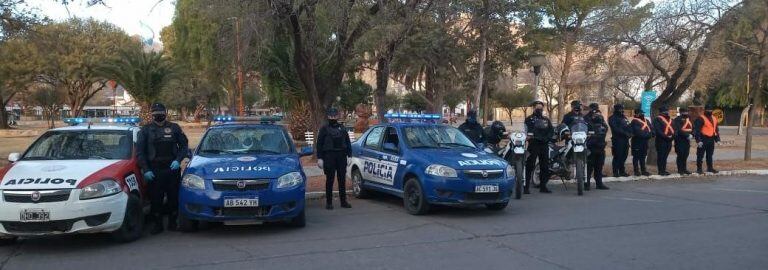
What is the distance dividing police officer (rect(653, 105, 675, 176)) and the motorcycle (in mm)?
2962

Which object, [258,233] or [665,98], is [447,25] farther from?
[258,233]

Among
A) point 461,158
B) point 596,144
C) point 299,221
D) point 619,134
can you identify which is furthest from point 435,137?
point 619,134

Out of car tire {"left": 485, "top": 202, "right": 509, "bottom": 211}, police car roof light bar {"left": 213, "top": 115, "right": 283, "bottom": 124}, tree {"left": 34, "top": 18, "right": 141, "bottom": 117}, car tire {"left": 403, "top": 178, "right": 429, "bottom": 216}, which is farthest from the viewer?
tree {"left": 34, "top": 18, "right": 141, "bottom": 117}

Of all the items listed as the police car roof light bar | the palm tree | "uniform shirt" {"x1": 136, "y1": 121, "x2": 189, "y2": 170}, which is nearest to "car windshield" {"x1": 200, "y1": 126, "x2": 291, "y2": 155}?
"uniform shirt" {"x1": 136, "y1": 121, "x2": 189, "y2": 170}

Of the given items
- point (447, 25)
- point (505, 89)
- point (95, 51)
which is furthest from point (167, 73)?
point (505, 89)

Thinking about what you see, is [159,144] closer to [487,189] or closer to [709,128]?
[487,189]

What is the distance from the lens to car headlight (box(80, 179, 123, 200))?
6902mm

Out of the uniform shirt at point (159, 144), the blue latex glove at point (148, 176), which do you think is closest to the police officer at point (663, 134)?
the uniform shirt at point (159, 144)

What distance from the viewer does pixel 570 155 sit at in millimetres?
12375

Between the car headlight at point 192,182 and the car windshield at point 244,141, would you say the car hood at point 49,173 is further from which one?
the car windshield at point 244,141

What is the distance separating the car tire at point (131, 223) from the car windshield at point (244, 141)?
4.26ft

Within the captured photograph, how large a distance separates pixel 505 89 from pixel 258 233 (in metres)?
52.1

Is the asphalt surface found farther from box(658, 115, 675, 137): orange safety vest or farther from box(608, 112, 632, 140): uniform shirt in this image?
box(658, 115, 675, 137): orange safety vest

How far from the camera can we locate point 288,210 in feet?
25.7
